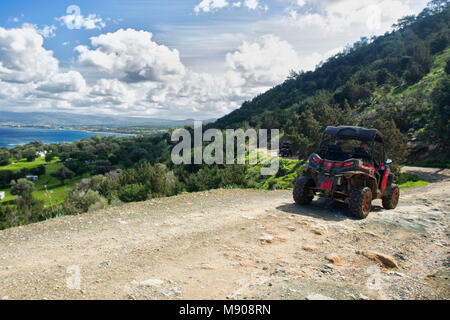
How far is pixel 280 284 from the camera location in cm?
464

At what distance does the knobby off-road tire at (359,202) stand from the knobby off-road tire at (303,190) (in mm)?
1602

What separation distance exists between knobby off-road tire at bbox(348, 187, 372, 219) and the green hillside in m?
16.4

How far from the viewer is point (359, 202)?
28.2 ft

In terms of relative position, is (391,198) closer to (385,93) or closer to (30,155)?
(385,93)

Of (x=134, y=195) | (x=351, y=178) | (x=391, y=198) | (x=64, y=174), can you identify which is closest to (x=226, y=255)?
(x=351, y=178)

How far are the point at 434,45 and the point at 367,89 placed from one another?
24.4m

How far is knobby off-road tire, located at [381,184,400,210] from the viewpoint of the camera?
10.6m

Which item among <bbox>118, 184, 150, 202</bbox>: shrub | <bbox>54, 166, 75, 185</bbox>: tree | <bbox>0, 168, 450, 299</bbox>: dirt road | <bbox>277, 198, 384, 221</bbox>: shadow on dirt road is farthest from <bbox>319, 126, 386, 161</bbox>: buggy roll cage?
<bbox>54, 166, 75, 185</bbox>: tree

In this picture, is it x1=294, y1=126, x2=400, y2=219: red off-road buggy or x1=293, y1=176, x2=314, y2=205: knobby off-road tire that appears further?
x1=293, y1=176, x2=314, y2=205: knobby off-road tire

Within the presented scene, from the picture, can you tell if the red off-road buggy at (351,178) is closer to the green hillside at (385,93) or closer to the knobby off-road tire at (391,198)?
the knobby off-road tire at (391,198)

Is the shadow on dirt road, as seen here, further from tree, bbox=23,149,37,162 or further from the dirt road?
tree, bbox=23,149,37,162

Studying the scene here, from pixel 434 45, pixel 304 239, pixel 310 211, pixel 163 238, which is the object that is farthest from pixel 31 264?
pixel 434 45

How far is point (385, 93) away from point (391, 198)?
5969cm

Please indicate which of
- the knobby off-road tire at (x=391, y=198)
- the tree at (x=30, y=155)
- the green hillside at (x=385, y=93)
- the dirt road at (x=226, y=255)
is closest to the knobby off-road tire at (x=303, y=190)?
the dirt road at (x=226, y=255)
